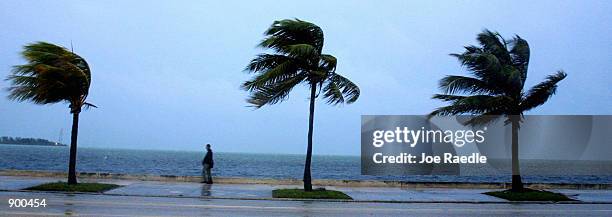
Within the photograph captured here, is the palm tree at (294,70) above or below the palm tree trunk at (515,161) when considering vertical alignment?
above

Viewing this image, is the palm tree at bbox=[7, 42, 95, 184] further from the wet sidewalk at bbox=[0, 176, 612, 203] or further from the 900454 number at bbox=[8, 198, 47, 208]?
the 900454 number at bbox=[8, 198, 47, 208]

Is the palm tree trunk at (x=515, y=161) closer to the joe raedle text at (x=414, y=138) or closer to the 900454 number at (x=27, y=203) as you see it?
the joe raedle text at (x=414, y=138)

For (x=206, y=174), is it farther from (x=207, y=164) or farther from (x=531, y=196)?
(x=531, y=196)

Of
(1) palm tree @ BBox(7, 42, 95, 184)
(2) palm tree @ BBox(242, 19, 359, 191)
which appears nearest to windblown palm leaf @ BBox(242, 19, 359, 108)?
(2) palm tree @ BBox(242, 19, 359, 191)

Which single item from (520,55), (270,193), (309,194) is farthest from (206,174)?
(520,55)

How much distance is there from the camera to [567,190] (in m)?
24.5

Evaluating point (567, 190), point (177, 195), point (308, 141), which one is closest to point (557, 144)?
point (567, 190)

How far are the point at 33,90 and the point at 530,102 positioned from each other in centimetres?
1768

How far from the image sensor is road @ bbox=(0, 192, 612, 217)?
13289 mm

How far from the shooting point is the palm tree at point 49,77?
19.4 meters

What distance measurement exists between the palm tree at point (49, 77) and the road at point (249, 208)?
12.5 feet

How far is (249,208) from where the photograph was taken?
15188 millimetres

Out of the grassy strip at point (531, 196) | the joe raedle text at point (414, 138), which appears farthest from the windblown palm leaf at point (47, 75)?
the grassy strip at point (531, 196)

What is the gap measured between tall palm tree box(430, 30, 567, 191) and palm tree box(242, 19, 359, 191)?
407cm
